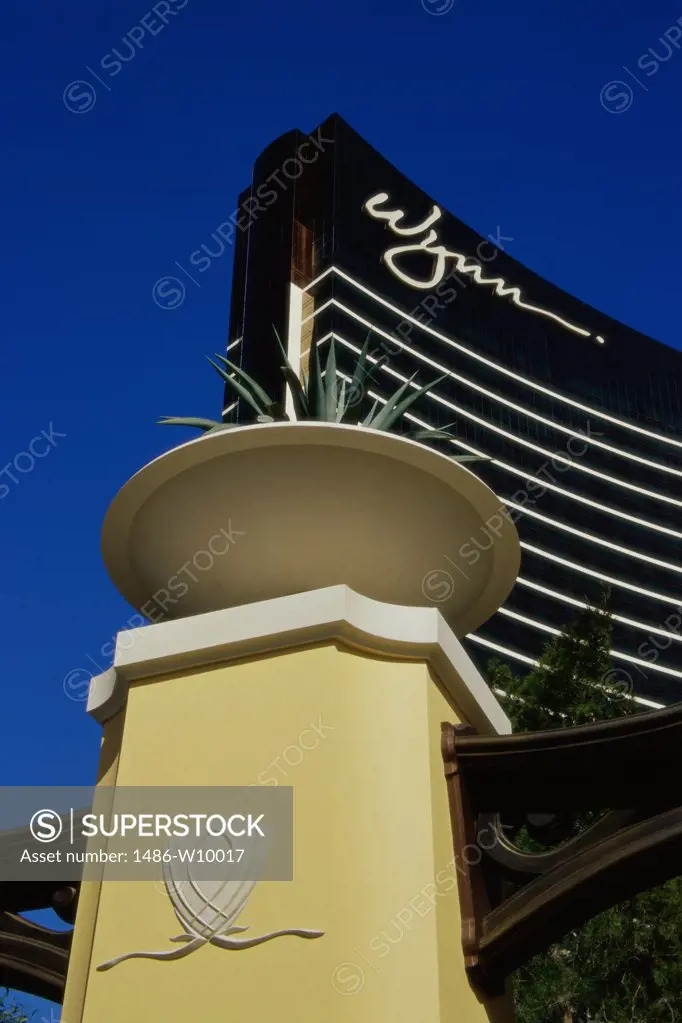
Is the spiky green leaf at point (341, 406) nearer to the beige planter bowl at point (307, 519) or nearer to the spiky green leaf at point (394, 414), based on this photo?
the spiky green leaf at point (394, 414)

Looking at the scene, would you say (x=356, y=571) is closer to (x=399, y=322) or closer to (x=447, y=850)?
(x=447, y=850)

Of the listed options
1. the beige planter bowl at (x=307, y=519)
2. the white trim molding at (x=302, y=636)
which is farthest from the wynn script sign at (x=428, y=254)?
the white trim molding at (x=302, y=636)

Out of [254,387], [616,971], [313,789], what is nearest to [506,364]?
[616,971]

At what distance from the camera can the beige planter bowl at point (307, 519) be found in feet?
13.3

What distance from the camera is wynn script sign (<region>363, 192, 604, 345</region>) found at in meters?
67.1

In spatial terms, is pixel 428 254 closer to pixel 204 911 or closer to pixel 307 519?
pixel 307 519

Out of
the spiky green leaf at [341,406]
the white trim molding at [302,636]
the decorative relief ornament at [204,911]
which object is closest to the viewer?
the decorative relief ornament at [204,911]

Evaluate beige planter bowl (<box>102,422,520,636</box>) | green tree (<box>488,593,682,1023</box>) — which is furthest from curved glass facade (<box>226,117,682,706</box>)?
beige planter bowl (<box>102,422,520,636</box>)

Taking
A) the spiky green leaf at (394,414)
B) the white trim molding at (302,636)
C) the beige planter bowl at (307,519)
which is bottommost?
the white trim molding at (302,636)

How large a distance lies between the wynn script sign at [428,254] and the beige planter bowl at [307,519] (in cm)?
6408

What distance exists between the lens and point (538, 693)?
1555 centimetres

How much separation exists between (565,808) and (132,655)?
1.66 metres

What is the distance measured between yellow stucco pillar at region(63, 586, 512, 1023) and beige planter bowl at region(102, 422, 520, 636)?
25 centimetres

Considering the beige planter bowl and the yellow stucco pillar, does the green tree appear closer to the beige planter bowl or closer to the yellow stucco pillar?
the beige planter bowl
